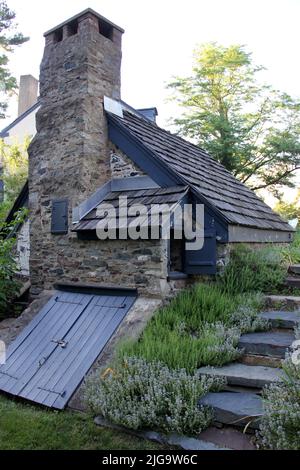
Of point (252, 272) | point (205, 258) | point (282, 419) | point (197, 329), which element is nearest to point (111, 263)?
point (205, 258)

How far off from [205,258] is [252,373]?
2262mm

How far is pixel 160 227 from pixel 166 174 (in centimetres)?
126

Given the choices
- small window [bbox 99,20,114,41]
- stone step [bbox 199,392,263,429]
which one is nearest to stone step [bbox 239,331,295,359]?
stone step [bbox 199,392,263,429]

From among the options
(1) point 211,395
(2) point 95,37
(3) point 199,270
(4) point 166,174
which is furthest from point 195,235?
(2) point 95,37

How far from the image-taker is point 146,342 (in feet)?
13.3

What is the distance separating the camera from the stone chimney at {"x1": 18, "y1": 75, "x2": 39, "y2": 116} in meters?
19.5

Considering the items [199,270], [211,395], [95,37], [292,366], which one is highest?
[95,37]

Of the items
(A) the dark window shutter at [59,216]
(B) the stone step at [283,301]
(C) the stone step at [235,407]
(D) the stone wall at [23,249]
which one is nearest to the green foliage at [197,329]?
(B) the stone step at [283,301]

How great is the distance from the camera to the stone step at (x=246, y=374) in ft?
11.5

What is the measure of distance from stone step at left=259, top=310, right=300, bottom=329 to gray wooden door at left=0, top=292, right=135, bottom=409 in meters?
1.85

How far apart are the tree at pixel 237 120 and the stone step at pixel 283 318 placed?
Answer: 13290 mm

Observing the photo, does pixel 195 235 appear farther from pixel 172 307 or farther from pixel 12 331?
pixel 12 331

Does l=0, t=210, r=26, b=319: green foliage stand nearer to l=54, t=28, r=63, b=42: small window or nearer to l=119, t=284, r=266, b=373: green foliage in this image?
l=119, t=284, r=266, b=373: green foliage

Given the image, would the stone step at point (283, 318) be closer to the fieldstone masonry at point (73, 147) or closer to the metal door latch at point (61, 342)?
the fieldstone masonry at point (73, 147)
